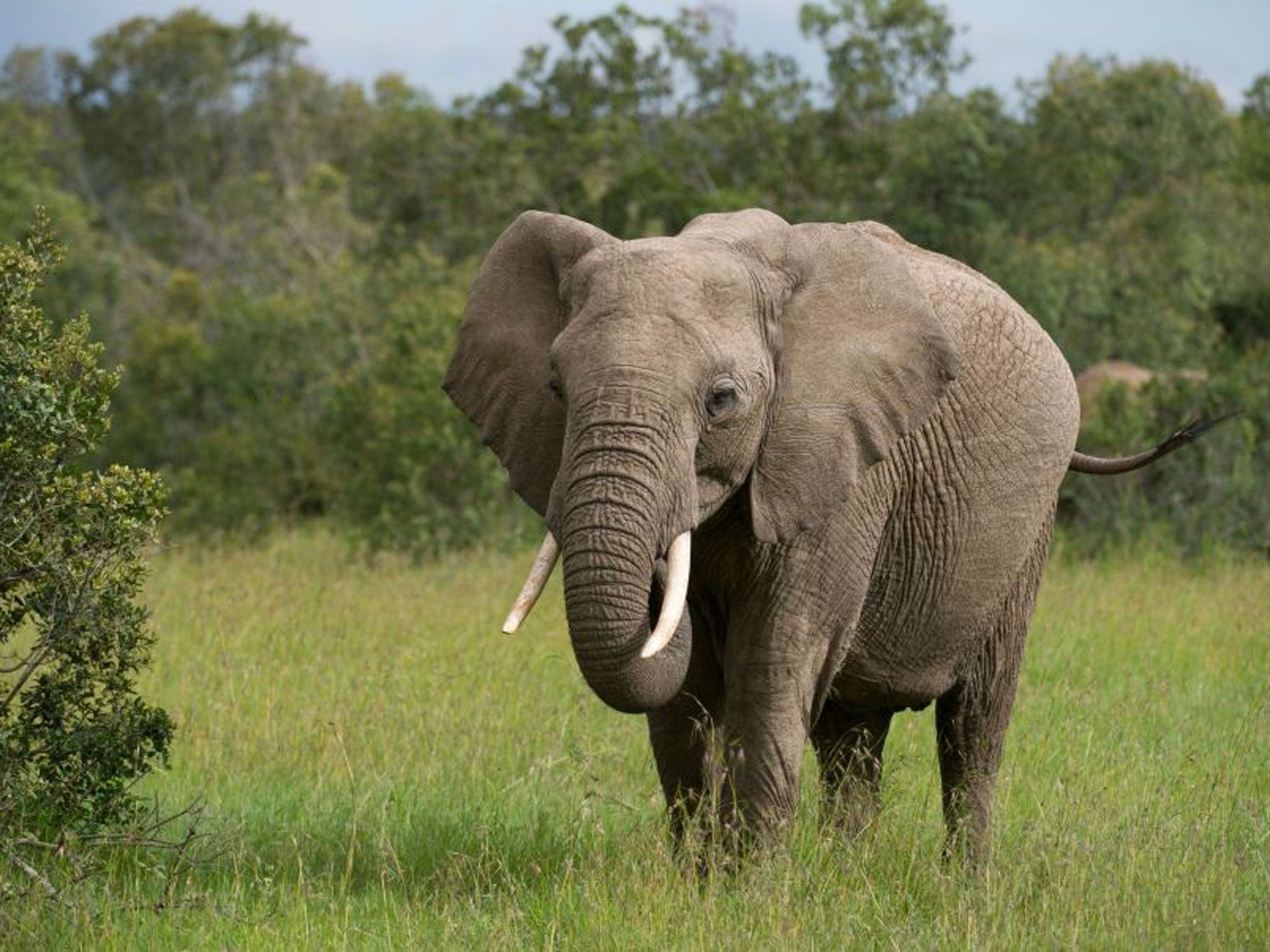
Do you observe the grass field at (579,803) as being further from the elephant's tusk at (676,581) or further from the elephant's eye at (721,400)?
the elephant's eye at (721,400)

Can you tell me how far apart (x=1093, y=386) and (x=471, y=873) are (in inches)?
394

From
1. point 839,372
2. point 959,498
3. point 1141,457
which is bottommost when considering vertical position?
point 959,498

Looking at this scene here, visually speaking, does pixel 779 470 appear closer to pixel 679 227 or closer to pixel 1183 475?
pixel 1183 475

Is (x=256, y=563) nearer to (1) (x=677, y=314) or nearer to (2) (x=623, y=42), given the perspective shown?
(1) (x=677, y=314)

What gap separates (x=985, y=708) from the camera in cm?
608

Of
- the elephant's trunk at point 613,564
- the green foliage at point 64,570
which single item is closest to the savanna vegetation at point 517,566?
the green foliage at point 64,570

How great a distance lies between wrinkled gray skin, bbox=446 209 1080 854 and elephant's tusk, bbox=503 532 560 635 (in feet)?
0.58

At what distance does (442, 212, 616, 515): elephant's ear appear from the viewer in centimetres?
Answer: 506

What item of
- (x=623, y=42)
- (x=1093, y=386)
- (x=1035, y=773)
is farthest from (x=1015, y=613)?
(x=623, y=42)

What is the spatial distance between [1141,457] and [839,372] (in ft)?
5.19

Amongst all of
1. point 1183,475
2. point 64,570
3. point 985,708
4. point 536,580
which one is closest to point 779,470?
point 536,580

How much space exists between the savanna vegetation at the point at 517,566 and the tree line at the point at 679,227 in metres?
0.05

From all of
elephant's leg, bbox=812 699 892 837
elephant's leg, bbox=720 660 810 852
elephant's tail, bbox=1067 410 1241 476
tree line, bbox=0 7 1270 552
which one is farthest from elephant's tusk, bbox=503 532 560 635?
tree line, bbox=0 7 1270 552

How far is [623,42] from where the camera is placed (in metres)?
24.3
